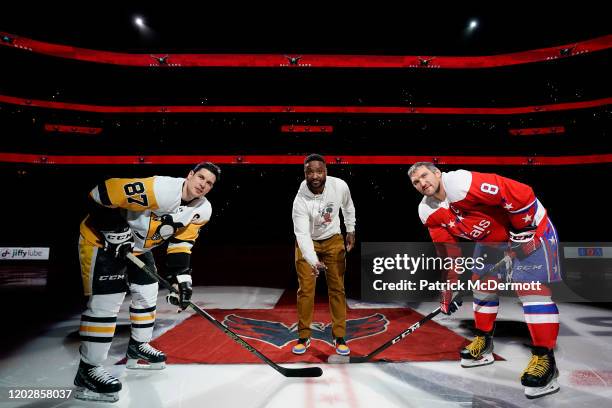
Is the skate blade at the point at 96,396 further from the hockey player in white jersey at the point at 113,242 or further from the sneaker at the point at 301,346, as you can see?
the sneaker at the point at 301,346

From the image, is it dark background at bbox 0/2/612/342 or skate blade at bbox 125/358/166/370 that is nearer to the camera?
skate blade at bbox 125/358/166/370

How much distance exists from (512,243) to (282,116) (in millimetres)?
6634

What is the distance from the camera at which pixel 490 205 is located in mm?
1979

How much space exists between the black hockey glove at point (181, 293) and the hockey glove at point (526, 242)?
1.92 metres

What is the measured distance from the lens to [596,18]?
5.84 metres

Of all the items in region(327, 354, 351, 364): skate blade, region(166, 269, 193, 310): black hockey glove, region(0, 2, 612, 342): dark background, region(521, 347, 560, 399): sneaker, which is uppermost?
region(0, 2, 612, 342): dark background

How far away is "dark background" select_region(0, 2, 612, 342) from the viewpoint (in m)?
5.88

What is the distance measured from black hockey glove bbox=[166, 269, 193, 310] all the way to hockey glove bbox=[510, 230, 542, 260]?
1.92m

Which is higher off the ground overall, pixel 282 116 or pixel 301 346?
pixel 282 116

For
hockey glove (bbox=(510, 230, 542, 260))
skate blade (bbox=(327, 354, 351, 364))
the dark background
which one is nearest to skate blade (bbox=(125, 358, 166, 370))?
skate blade (bbox=(327, 354, 351, 364))

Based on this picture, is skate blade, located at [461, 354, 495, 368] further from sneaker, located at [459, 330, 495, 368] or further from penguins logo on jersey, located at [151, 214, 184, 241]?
penguins logo on jersey, located at [151, 214, 184, 241]

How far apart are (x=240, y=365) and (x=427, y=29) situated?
640cm
